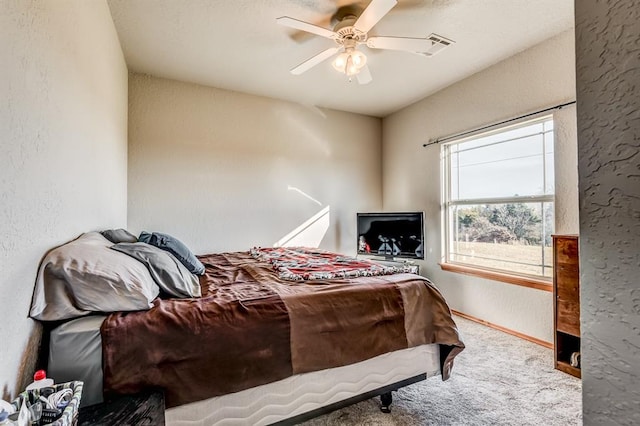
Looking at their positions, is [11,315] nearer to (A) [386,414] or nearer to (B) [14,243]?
(B) [14,243]

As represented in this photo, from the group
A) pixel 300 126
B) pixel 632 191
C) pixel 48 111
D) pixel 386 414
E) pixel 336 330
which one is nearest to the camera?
pixel 632 191

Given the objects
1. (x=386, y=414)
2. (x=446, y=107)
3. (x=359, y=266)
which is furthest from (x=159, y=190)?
(x=446, y=107)

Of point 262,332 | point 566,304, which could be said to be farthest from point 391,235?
point 262,332

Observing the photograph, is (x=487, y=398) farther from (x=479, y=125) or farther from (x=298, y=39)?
(x=298, y=39)

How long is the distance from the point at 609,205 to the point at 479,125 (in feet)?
10.1

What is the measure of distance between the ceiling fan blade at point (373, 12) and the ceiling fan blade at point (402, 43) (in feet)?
0.40

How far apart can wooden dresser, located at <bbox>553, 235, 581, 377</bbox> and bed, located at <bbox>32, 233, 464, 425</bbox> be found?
1075mm

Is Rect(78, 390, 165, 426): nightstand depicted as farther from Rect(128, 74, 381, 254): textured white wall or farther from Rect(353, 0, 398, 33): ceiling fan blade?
Rect(128, 74, 381, 254): textured white wall

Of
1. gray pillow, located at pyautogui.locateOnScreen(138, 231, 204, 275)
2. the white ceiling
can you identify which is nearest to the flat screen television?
the white ceiling

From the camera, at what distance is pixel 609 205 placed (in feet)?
1.61

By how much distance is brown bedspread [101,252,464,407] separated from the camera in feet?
3.79

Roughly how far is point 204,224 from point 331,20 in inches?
96.1

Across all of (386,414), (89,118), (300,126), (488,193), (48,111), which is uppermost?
(300,126)

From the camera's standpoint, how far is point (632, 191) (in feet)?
1.51
